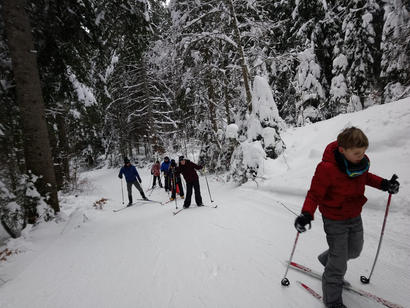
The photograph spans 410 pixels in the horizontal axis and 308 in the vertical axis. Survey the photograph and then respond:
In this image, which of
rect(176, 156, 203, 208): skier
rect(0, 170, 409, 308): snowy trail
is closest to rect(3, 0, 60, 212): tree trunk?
rect(0, 170, 409, 308): snowy trail

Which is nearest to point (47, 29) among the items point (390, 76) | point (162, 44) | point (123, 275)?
point (162, 44)

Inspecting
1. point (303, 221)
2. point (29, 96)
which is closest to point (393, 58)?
point (303, 221)

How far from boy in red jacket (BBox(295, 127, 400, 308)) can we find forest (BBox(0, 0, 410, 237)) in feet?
20.4

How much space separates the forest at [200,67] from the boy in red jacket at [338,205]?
6.23m

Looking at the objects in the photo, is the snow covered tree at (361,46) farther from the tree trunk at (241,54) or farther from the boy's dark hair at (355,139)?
the boy's dark hair at (355,139)

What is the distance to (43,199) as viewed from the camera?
6266mm

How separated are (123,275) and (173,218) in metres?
3.11

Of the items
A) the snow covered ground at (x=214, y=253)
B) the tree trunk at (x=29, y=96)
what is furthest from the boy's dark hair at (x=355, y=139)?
the tree trunk at (x=29, y=96)

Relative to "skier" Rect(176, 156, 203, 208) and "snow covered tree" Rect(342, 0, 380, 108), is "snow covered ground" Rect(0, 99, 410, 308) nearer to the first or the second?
"skier" Rect(176, 156, 203, 208)

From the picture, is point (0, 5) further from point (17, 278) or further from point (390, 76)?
point (390, 76)

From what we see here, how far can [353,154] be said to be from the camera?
6.84 ft

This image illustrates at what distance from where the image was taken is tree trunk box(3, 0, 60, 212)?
19.3 ft

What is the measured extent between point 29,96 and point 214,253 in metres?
6.55

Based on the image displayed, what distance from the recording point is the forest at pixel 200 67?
6207mm
